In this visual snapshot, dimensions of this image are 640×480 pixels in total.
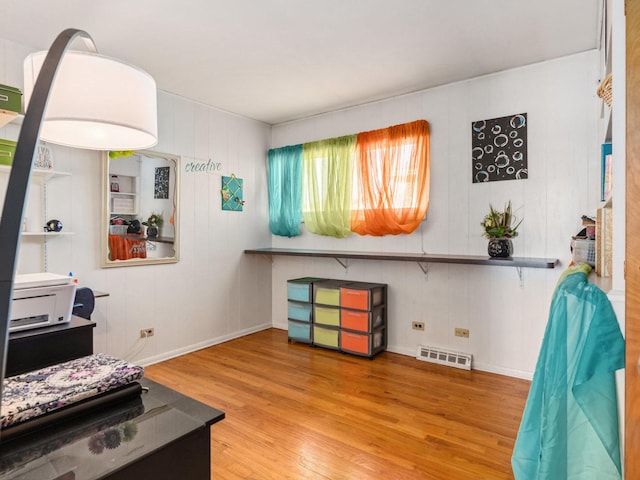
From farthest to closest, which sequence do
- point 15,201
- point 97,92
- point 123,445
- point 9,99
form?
point 9,99, point 97,92, point 123,445, point 15,201

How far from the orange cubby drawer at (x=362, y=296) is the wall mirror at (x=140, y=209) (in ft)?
5.51

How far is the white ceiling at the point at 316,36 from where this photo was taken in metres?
2.29

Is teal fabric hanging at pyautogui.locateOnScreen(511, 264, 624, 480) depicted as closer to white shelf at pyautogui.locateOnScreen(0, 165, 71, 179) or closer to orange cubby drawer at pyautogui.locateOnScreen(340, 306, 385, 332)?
orange cubby drawer at pyautogui.locateOnScreen(340, 306, 385, 332)

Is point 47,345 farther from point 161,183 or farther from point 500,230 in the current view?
point 500,230

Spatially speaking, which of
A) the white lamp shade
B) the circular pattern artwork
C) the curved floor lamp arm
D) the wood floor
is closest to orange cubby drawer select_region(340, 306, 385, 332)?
the wood floor

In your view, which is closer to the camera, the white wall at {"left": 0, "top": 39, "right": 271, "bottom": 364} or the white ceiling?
the white ceiling

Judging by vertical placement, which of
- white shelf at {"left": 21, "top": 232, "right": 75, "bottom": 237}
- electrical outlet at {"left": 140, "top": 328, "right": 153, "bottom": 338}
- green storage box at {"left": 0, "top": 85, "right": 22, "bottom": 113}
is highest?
green storage box at {"left": 0, "top": 85, "right": 22, "bottom": 113}

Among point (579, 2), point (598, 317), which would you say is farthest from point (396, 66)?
point (598, 317)

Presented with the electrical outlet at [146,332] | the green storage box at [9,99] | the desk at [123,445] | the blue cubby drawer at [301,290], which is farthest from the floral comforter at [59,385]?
the blue cubby drawer at [301,290]

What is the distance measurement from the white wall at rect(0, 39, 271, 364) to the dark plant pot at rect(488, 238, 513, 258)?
2.64 metres

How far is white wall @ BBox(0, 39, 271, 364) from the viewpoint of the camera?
3021 millimetres

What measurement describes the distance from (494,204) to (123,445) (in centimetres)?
314

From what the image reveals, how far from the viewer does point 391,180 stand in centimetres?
371

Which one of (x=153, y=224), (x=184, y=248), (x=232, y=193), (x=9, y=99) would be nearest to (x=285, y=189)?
(x=232, y=193)
